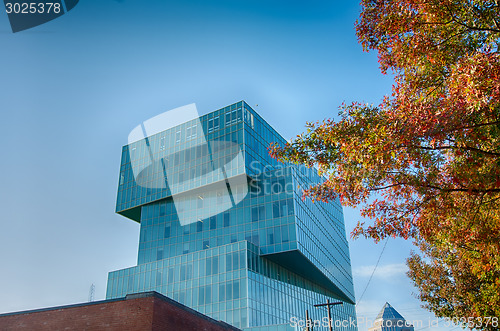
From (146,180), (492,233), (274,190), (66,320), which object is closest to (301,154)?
(492,233)

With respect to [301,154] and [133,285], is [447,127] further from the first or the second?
[133,285]

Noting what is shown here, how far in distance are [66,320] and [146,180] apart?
50.4m

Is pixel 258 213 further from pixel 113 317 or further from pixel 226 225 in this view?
pixel 113 317

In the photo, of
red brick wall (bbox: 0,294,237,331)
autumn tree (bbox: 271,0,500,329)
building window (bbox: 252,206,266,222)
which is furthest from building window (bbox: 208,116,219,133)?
autumn tree (bbox: 271,0,500,329)

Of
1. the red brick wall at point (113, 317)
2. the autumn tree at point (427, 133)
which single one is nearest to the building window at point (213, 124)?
the red brick wall at point (113, 317)

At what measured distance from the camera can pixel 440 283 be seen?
28094 mm

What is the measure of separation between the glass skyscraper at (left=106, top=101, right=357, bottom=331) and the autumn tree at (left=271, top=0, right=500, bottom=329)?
140 ft

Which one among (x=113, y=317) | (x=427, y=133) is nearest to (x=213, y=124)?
(x=113, y=317)

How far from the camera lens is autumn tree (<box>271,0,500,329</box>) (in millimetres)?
11461

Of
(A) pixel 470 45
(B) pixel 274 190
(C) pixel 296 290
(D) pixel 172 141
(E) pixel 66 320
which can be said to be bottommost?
(E) pixel 66 320

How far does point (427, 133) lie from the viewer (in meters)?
11.5

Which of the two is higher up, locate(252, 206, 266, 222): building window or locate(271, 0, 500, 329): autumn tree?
locate(252, 206, 266, 222): building window

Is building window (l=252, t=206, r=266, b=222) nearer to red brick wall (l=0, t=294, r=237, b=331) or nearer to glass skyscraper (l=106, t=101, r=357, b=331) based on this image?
glass skyscraper (l=106, t=101, r=357, b=331)

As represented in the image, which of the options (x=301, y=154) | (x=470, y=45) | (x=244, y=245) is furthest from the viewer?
(x=244, y=245)
